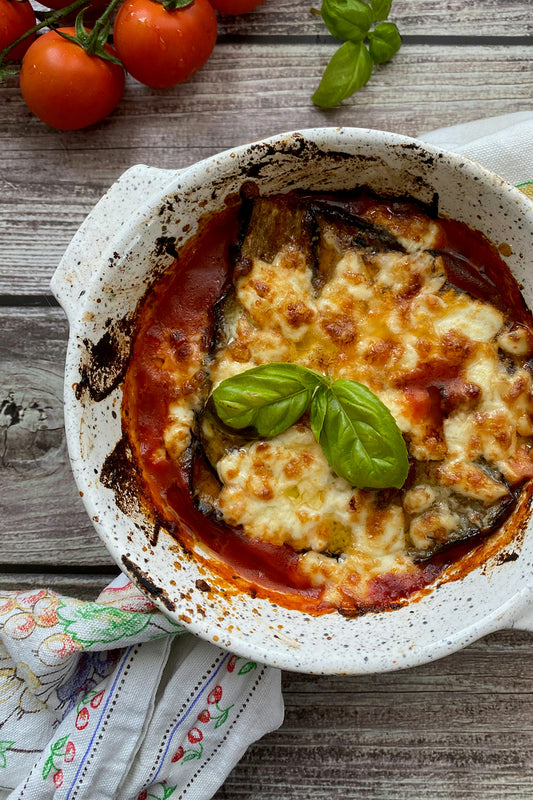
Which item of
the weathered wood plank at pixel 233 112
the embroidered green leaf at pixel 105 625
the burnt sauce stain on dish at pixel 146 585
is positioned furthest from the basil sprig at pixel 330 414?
the weathered wood plank at pixel 233 112

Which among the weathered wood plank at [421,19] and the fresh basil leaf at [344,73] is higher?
the weathered wood plank at [421,19]

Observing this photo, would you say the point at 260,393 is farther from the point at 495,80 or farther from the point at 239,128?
the point at 495,80

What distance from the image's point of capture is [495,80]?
7.07ft

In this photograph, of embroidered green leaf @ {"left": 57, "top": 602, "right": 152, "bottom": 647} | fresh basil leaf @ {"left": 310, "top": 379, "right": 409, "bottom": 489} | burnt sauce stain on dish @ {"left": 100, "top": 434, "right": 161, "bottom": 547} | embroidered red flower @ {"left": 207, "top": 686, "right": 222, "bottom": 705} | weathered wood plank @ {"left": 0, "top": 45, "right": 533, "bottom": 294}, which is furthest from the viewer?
weathered wood plank @ {"left": 0, "top": 45, "right": 533, "bottom": 294}

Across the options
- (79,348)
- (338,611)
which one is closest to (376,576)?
(338,611)

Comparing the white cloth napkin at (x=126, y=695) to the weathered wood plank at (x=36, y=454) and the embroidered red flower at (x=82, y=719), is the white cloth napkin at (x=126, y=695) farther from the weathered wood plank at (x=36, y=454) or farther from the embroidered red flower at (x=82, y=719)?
the weathered wood plank at (x=36, y=454)

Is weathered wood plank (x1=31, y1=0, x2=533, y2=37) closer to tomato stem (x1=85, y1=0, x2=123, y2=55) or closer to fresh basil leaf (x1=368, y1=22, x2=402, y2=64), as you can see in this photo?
fresh basil leaf (x1=368, y1=22, x2=402, y2=64)

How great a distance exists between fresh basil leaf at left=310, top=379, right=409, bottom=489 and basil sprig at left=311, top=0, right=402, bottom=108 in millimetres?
968

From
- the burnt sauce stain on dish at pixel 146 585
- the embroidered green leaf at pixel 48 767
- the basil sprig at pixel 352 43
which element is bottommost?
the embroidered green leaf at pixel 48 767

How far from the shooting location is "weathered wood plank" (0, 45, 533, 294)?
2146mm

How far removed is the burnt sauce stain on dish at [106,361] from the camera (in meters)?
1.67

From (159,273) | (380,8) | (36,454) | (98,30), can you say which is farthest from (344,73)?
(36,454)

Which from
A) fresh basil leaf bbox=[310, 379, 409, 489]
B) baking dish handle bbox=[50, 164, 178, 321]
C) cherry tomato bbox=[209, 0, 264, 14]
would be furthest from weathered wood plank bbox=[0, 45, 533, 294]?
A: fresh basil leaf bbox=[310, 379, 409, 489]

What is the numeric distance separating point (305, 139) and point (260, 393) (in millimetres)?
626
